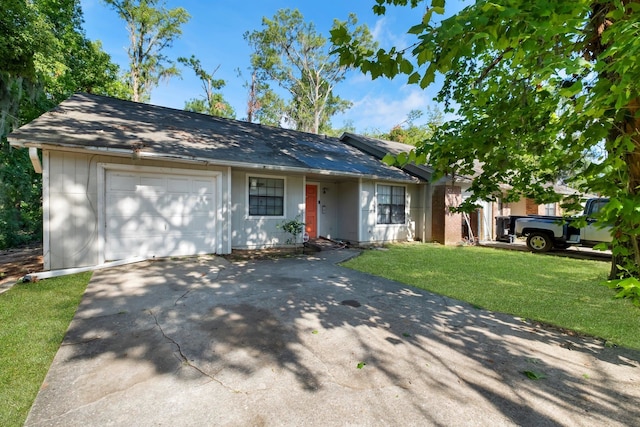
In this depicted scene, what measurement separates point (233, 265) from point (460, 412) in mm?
5704

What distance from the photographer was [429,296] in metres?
4.98

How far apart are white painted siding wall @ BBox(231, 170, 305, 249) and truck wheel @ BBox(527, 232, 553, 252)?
8460 mm

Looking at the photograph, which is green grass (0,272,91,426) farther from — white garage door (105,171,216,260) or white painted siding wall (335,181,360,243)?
white painted siding wall (335,181,360,243)

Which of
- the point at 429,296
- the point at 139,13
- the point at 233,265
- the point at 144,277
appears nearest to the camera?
the point at 429,296

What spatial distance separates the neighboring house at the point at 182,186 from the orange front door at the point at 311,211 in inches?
1.5

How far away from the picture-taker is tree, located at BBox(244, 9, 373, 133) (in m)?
27.1

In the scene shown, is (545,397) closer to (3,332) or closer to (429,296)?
(429,296)

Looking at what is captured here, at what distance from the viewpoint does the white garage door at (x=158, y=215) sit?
22.2ft

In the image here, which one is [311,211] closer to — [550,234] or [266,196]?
[266,196]

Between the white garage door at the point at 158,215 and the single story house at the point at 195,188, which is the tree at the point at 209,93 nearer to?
the single story house at the point at 195,188

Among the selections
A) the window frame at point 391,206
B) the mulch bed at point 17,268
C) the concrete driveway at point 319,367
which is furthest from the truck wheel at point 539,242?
the mulch bed at point 17,268

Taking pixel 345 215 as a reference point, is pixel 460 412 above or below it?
below

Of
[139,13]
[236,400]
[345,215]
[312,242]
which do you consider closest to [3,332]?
[236,400]

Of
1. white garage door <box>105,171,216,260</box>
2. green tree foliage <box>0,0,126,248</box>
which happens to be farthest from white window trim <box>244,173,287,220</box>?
green tree foliage <box>0,0,126,248</box>
